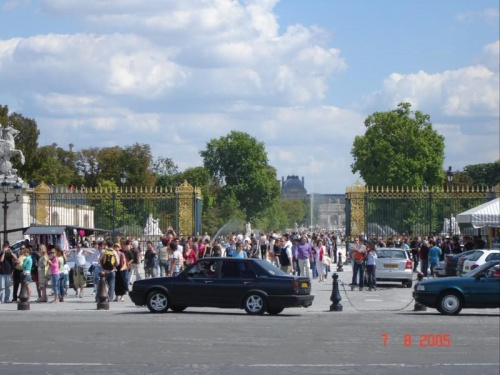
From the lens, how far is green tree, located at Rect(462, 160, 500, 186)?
453ft

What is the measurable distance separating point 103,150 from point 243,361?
90.4 m

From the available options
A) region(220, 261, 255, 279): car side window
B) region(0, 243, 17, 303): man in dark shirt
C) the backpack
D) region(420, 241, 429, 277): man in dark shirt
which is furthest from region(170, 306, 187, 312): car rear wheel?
region(420, 241, 429, 277): man in dark shirt

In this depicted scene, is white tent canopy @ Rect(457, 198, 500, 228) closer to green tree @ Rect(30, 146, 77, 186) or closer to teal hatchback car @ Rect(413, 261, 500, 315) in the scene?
teal hatchback car @ Rect(413, 261, 500, 315)

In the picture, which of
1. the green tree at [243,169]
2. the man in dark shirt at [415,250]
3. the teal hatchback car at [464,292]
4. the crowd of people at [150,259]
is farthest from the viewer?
the green tree at [243,169]

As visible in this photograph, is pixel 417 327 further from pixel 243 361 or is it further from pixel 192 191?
pixel 192 191

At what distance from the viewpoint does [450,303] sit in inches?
905

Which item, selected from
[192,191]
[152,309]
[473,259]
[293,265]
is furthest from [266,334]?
[192,191]

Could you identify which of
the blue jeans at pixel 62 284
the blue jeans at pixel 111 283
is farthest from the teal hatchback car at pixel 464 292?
the blue jeans at pixel 62 284

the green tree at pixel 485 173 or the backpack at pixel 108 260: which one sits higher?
the green tree at pixel 485 173

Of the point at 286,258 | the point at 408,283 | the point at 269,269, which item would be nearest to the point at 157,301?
the point at 269,269

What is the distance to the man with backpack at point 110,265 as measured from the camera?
90.3 feet

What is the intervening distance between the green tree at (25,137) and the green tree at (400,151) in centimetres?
2732

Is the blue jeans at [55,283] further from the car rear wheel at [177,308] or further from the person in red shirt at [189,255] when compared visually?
the person in red shirt at [189,255]

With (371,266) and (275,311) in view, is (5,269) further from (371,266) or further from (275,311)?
(371,266)
